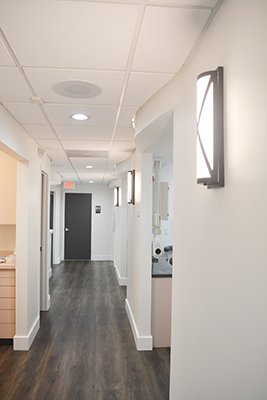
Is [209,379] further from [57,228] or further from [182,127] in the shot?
[57,228]

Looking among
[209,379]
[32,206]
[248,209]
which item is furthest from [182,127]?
[32,206]

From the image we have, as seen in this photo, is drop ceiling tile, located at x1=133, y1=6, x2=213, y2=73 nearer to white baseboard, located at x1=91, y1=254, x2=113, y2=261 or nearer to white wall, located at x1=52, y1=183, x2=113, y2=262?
white wall, located at x1=52, y1=183, x2=113, y2=262

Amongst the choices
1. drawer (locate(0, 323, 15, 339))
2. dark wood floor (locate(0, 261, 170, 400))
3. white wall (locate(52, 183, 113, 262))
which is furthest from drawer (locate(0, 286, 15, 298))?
white wall (locate(52, 183, 113, 262))

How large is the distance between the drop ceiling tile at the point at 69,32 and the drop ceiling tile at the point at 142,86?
208mm

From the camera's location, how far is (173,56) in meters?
1.72

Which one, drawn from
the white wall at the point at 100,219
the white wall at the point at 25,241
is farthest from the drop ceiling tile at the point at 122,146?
the white wall at the point at 100,219

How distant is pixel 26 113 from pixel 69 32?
1.50 metres

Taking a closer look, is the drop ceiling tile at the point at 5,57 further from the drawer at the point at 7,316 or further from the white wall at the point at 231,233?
the drawer at the point at 7,316

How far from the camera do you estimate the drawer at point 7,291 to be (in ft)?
12.3

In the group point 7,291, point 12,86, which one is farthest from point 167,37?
point 7,291

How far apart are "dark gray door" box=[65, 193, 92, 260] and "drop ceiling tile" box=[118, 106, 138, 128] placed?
7390mm

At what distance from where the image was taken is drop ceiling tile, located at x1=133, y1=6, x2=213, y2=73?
1.34 m

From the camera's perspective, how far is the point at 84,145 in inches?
168

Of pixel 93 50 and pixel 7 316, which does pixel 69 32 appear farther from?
pixel 7 316
